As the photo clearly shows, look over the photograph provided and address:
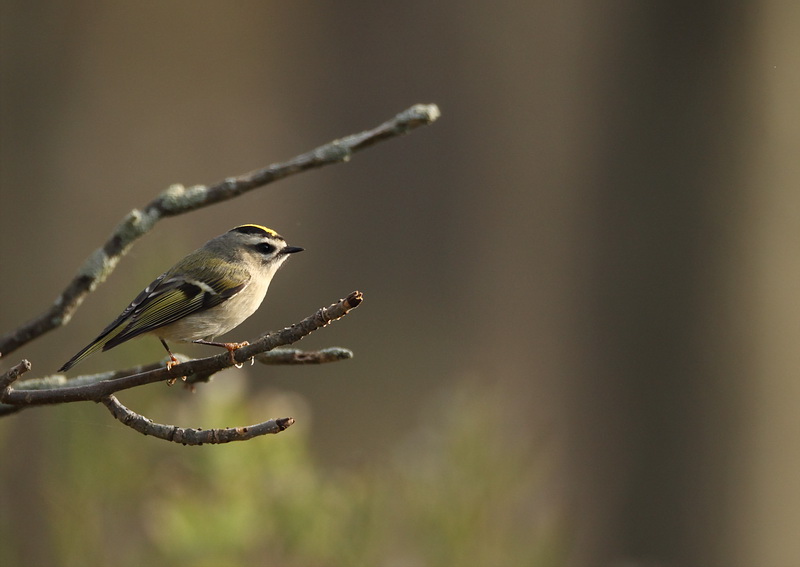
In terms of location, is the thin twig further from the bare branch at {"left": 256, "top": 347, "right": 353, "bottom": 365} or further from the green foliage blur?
the green foliage blur

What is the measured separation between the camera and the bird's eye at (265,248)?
111cm

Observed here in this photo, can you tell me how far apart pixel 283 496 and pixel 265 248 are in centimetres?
42

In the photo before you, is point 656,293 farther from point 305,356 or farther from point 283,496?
point 305,356

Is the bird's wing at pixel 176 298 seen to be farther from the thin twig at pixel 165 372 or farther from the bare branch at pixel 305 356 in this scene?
the thin twig at pixel 165 372

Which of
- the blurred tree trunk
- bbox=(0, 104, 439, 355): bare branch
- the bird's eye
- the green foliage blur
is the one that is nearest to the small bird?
the bird's eye

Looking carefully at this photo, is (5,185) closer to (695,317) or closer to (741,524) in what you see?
(695,317)

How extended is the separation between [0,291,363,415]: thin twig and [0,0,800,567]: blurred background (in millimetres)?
613

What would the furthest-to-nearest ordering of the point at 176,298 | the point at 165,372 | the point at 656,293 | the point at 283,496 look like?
the point at 656,293 < the point at 283,496 < the point at 176,298 < the point at 165,372

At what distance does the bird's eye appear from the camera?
111 cm

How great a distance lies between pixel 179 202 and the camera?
78cm

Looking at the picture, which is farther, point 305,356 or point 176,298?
point 176,298

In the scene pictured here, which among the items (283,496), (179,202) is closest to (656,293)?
(283,496)

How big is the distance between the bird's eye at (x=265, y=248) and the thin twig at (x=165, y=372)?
1.76 feet

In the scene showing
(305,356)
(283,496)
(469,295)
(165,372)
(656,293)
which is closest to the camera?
(165,372)
